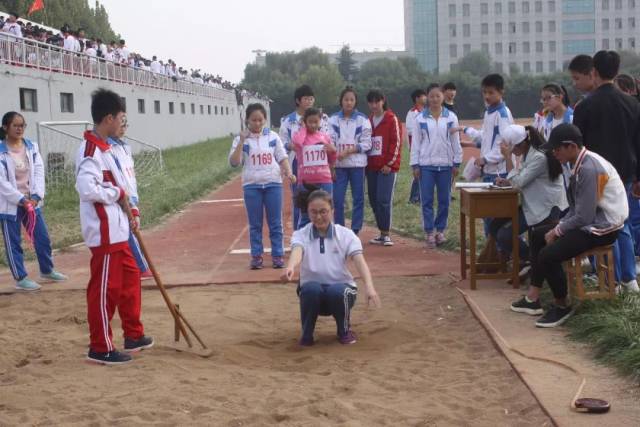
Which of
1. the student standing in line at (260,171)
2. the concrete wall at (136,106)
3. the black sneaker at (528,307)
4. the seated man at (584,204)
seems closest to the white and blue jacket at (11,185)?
the student standing in line at (260,171)

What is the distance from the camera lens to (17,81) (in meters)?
25.0

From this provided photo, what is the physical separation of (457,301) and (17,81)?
20.9 meters

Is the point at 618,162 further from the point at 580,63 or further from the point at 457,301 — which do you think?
the point at 457,301

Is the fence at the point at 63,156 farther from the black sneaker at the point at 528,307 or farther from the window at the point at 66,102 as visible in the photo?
the black sneaker at the point at 528,307

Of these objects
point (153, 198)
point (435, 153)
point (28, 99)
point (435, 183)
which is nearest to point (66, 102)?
point (28, 99)

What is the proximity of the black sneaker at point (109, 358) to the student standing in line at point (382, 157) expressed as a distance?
5.20 m

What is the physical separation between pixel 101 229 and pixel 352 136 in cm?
493

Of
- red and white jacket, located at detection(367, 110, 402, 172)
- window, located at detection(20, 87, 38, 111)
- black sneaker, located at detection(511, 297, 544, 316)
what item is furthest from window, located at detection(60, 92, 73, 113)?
black sneaker, located at detection(511, 297, 544, 316)

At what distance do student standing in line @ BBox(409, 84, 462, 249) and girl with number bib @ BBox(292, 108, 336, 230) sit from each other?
131 centimetres

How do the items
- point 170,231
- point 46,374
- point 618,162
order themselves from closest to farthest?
point 46,374 → point 618,162 → point 170,231

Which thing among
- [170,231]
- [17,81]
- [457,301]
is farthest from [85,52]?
[457,301]

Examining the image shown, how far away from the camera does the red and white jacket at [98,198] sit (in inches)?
224

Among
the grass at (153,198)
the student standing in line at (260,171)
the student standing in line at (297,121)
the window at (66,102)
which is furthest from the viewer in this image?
the window at (66,102)

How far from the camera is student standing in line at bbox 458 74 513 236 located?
28.6 ft
